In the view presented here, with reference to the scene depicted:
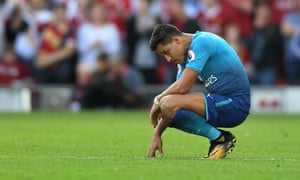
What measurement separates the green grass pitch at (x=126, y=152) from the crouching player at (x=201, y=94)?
1.28ft

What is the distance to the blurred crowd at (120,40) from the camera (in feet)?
85.2

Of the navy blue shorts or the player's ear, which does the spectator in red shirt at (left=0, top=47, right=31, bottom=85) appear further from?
the player's ear

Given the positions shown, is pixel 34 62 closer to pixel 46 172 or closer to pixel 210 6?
pixel 210 6

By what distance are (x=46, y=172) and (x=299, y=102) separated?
56.3ft

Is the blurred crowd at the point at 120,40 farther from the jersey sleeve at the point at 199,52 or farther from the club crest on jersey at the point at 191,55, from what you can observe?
the club crest on jersey at the point at 191,55

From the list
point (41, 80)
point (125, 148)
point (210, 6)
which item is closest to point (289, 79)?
point (210, 6)

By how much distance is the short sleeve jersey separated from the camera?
38.5 feet

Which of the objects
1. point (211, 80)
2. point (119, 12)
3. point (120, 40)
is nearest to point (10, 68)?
point (120, 40)

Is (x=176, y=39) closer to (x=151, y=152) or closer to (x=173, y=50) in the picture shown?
(x=173, y=50)

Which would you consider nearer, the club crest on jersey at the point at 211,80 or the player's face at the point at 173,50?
the player's face at the point at 173,50

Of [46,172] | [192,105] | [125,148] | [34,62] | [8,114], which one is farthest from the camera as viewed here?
[34,62]

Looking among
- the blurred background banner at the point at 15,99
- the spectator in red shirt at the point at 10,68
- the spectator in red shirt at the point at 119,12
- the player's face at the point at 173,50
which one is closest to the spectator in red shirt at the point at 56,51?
the spectator in red shirt at the point at 10,68

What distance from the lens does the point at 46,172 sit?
10.1m

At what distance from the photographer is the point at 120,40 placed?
26594mm
